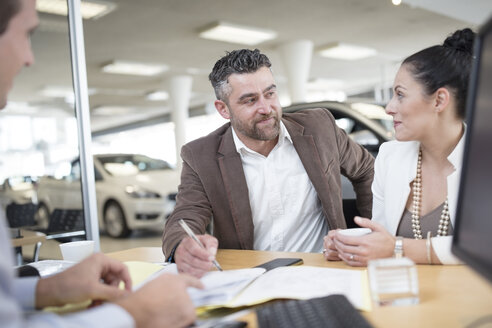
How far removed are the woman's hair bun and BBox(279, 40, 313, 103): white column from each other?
7504 millimetres

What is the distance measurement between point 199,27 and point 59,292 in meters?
6.61

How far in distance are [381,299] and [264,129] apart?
1.19 meters

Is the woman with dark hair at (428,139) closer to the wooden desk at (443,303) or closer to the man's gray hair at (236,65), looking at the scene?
the wooden desk at (443,303)

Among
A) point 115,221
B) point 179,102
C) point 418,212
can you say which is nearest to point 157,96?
point 179,102

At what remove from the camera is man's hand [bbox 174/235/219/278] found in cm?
131

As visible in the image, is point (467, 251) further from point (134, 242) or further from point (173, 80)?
point (173, 80)

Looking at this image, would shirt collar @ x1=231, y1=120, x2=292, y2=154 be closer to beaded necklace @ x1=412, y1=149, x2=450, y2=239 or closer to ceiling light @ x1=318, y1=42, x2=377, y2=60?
beaded necklace @ x1=412, y1=149, x2=450, y2=239

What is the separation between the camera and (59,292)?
3.29ft

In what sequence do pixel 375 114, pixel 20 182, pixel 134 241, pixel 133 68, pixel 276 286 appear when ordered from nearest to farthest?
1. pixel 276 286
2. pixel 375 114
3. pixel 20 182
4. pixel 134 241
5. pixel 133 68

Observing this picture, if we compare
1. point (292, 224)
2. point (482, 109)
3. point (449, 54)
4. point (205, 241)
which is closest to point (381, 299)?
point (482, 109)

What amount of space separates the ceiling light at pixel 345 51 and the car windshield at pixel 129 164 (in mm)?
4531

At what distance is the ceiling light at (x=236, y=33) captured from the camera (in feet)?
23.6

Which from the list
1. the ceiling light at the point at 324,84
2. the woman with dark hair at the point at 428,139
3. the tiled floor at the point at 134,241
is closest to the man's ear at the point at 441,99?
the woman with dark hair at the point at 428,139

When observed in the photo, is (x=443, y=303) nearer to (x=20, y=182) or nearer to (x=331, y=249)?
(x=331, y=249)
